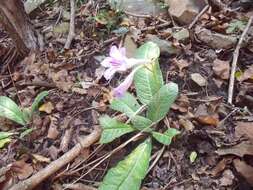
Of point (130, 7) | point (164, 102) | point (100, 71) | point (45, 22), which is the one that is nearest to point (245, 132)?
point (164, 102)

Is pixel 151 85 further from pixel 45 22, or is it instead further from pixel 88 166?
pixel 45 22

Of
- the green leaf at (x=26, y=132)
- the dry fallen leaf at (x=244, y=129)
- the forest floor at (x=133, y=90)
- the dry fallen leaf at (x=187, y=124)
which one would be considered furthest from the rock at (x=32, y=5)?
the dry fallen leaf at (x=244, y=129)

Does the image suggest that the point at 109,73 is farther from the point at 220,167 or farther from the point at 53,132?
the point at 53,132

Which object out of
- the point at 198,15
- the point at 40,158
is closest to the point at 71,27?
the point at 198,15

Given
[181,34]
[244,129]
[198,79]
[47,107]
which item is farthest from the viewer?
[181,34]

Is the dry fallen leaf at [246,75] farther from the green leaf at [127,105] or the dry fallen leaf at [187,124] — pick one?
the green leaf at [127,105]
